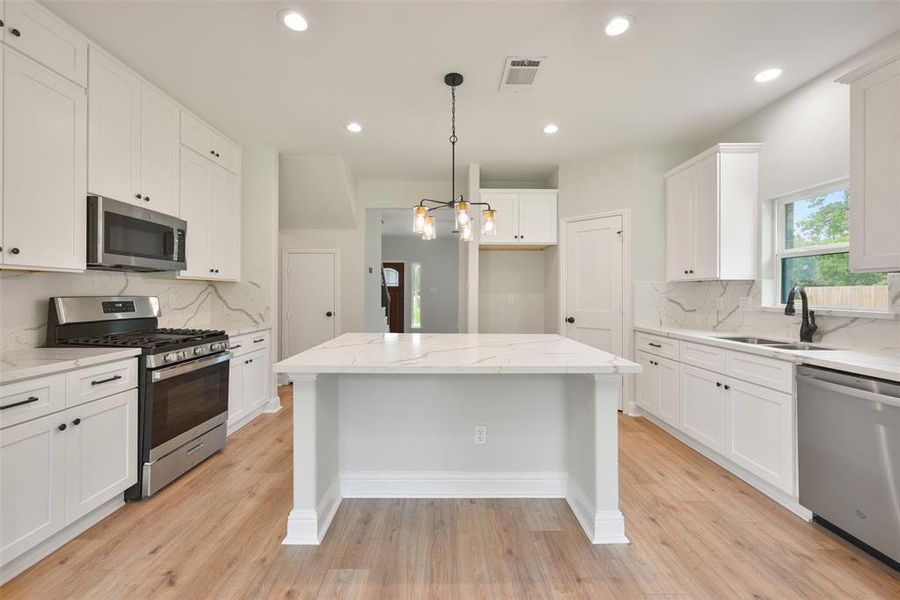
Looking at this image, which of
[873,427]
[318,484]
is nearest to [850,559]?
[873,427]

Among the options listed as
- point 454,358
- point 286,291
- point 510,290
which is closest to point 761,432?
point 454,358

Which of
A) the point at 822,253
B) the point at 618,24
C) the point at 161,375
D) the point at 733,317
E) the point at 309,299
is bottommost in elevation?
the point at 161,375

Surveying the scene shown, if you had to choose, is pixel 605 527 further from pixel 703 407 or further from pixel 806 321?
pixel 806 321

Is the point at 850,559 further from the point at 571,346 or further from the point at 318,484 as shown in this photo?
the point at 318,484

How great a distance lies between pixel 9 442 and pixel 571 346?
263 centimetres

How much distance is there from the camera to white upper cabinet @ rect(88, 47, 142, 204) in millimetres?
2289

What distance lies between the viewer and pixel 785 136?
2.85m

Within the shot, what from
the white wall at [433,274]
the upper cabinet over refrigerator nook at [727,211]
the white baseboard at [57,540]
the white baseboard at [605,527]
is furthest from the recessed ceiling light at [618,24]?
the white wall at [433,274]

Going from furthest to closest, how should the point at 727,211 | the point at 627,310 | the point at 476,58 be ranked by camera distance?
1. the point at 627,310
2. the point at 727,211
3. the point at 476,58

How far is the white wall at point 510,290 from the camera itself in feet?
16.3

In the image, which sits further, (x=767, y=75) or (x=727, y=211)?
(x=727, y=211)

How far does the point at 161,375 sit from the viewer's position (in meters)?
2.27

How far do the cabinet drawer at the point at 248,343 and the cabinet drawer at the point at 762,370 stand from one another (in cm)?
368

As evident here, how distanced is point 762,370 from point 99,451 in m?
3.67
